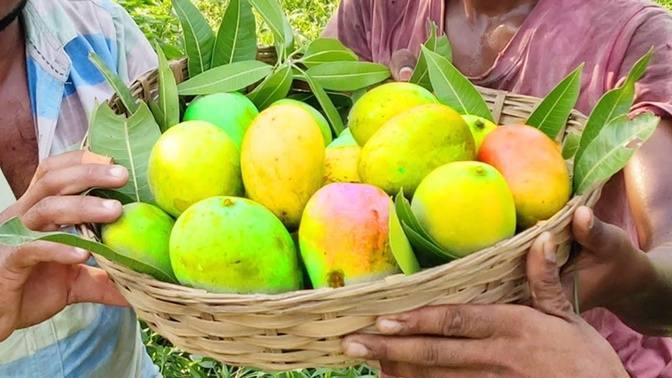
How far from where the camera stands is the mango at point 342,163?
0.95 meters

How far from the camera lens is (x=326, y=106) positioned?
1107mm

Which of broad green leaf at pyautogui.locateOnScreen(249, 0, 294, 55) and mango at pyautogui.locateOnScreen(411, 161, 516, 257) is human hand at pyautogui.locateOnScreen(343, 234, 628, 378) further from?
broad green leaf at pyautogui.locateOnScreen(249, 0, 294, 55)

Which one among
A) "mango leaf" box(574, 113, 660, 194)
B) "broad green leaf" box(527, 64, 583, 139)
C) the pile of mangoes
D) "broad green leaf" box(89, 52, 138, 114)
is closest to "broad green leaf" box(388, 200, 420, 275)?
the pile of mangoes

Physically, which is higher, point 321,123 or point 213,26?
point 321,123

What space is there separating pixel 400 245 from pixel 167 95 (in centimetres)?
46

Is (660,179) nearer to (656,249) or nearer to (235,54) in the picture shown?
(656,249)

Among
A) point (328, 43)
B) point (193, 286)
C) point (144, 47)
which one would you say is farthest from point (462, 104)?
point (144, 47)

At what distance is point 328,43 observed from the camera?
1.19m

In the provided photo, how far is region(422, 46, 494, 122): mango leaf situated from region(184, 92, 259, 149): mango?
0.81ft

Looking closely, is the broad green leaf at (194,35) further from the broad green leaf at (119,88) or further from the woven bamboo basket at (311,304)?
the woven bamboo basket at (311,304)

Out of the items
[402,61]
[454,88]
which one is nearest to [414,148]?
[454,88]

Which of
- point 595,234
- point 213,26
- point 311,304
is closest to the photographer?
point 311,304

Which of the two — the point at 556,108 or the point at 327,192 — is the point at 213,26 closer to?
the point at 556,108

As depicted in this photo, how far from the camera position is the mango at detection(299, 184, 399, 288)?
2.69 ft
